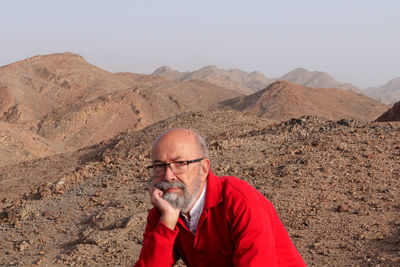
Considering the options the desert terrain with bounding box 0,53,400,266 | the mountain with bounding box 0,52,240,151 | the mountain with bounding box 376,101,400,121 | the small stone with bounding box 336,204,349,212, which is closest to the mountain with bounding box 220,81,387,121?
the mountain with bounding box 0,52,240,151

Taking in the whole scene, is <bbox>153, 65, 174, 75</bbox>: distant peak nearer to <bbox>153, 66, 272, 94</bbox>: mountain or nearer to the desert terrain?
<bbox>153, 66, 272, 94</bbox>: mountain

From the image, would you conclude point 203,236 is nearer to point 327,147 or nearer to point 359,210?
point 359,210

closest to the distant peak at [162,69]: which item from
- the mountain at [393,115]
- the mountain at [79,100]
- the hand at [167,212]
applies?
the mountain at [79,100]

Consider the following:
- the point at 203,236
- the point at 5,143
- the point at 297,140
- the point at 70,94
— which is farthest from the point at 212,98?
the point at 203,236

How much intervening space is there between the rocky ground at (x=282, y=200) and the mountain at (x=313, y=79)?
77.8 metres

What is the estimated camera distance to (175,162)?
207 centimetres

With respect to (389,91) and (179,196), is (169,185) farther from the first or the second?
(389,91)

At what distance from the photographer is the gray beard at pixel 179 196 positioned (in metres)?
2.05

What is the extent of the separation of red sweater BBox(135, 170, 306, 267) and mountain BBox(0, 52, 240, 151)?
75.0 feet

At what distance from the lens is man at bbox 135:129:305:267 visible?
6.51 feet

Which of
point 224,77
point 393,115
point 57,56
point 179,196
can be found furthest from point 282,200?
point 224,77

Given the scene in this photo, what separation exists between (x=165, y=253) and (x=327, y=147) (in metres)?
6.49

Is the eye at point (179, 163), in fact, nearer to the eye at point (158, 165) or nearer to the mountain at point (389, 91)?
the eye at point (158, 165)

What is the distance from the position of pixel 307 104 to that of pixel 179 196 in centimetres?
2912
